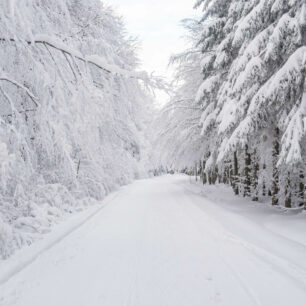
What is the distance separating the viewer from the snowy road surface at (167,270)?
11.3 feet

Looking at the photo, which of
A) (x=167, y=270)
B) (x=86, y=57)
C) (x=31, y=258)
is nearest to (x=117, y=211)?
(x=31, y=258)

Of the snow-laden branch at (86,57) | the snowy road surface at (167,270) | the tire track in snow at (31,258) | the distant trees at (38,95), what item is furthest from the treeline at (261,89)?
the tire track in snow at (31,258)

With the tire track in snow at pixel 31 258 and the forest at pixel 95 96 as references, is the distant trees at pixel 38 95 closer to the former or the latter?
the forest at pixel 95 96

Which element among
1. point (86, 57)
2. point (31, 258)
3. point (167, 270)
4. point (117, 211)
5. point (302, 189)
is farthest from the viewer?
point (117, 211)

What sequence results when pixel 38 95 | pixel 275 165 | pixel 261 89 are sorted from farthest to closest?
pixel 275 165, pixel 261 89, pixel 38 95

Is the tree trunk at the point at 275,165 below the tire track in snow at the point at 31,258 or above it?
above

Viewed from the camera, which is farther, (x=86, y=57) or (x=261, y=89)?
(x=261, y=89)

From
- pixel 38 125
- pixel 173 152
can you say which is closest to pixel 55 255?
pixel 38 125

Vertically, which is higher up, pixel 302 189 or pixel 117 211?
pixel 302 189

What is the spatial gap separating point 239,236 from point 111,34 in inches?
394

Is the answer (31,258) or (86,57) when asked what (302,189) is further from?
(31,258)

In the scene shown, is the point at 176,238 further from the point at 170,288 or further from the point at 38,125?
the point at 38,125

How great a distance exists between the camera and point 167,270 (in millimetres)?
4305

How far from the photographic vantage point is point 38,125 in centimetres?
484
